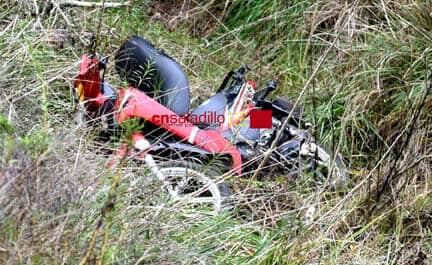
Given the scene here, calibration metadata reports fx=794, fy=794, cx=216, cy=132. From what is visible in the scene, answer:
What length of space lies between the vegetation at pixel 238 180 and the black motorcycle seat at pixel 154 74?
0.81ft

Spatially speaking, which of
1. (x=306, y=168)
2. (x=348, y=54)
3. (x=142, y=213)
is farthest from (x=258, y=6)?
(x=142, y=213)

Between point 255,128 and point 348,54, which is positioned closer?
point 255,128

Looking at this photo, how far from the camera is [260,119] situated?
3.67m

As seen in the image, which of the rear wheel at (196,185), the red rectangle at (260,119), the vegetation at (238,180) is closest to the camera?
the vegetation at (238,180)

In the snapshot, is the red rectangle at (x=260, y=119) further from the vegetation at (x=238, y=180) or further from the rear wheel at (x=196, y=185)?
the rear wheel at (x=196, y=185)

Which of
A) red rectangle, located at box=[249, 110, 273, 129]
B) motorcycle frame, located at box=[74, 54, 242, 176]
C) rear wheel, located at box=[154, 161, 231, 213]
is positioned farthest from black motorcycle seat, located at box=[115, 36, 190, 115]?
rear wheel, located at box=[154, 161, 231, 213]

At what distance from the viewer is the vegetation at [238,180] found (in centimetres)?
213

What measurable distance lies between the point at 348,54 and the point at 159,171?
198 centimetres

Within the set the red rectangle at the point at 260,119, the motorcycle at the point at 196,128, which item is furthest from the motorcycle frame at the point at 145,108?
the red rectangle at the point at 260,119

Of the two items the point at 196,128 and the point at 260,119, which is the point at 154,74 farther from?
the point at 260,119

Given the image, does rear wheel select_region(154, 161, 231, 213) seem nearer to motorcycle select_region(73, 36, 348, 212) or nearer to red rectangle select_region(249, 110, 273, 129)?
motorcycle select_region(73, 36, 348, 212)

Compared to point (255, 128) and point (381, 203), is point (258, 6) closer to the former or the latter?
point (255, 128)

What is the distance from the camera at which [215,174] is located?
310cm

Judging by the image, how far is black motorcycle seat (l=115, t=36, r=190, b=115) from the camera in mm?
3504
